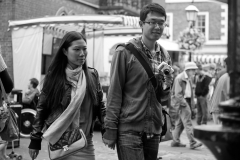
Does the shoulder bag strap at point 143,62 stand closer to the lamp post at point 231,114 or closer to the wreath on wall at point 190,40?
the lamp post at point 231,114

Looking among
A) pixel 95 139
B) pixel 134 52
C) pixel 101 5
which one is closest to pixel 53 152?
pixel 134 52

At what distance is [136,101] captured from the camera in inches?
162

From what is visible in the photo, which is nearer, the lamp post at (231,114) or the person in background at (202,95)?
the lamp post at (231,114)

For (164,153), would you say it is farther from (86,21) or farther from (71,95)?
(71,95)

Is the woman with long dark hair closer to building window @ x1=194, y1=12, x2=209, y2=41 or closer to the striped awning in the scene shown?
the striped awning

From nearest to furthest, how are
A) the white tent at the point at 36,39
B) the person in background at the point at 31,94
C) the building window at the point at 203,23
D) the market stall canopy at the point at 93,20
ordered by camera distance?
the person in background at the point at 31,94
the market stall canopy at the point at 93,20
the white tent at the point at 36,39
the building window at the point at 203,23

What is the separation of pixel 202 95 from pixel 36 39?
5972mm

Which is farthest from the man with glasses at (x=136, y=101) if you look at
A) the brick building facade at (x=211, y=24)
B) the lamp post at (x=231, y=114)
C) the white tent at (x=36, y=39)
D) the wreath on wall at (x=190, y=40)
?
the brick building facade at (x=211, y=24)

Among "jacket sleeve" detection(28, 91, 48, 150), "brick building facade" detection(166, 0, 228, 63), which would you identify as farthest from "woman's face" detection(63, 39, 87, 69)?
"brick building facade" detection(166, 0, 228, 63)

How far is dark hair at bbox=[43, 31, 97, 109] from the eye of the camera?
4.27m

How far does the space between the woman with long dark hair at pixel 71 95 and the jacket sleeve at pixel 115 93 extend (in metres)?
0.28

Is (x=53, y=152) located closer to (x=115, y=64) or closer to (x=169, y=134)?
(x=115, y=64)

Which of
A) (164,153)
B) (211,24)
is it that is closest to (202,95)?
(164,153)

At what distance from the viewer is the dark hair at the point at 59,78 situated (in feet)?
14.0
